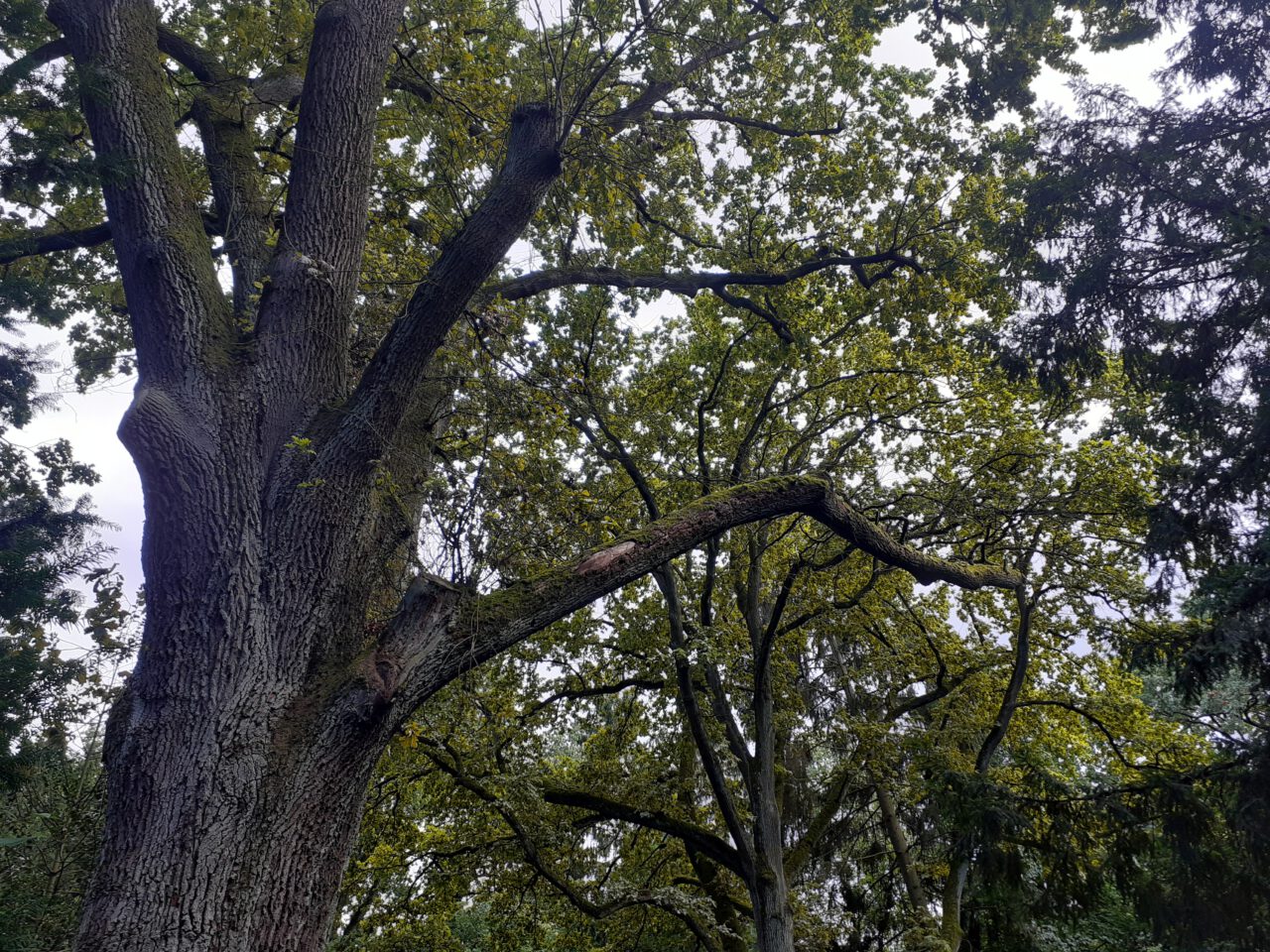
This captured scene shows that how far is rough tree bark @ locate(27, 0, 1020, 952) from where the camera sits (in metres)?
2.65

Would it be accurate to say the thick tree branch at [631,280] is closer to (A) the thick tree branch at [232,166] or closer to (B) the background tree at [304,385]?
(B) the background tree at [304,385]

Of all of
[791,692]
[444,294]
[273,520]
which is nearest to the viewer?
[273,520]

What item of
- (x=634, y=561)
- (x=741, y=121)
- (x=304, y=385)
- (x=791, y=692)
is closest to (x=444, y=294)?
(x=304, y=385)

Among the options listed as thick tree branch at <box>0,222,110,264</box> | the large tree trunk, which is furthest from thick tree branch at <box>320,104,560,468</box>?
thick tree branch at <box>0,222,110,264</box>

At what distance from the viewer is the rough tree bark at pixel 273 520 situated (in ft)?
8.69

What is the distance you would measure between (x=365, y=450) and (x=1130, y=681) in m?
10.2

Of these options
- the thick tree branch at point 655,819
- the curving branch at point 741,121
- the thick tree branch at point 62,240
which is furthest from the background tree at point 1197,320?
the thick tree branch at point 62,240

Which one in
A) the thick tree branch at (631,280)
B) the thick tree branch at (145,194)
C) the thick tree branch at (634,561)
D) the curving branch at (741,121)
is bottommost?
the thick tree branch at (634,561)

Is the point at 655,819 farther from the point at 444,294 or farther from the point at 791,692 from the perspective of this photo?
the point at 444,294

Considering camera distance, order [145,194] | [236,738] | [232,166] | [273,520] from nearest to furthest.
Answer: [236,738], [273,520], [145,194], [232,166]

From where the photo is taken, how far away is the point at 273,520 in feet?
10.9

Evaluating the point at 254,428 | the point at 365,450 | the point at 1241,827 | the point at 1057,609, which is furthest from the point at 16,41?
the point at 1057,609

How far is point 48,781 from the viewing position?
259 inches

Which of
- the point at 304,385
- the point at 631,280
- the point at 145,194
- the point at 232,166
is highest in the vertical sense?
the point at 631,280
